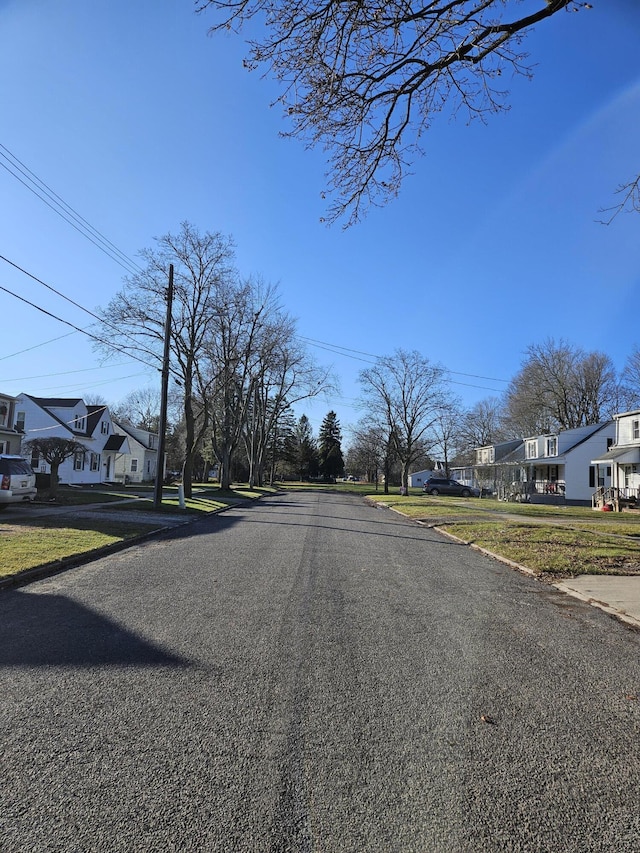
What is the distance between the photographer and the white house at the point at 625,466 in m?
33.6

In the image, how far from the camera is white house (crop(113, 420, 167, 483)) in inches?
2072

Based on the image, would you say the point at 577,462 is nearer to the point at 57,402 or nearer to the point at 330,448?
the point at 57,402

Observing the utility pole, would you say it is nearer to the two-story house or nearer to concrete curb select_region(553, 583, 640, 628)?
concrete curb select_region(553, 583, 640, 628)

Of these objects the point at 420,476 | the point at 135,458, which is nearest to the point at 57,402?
the point at 135,458

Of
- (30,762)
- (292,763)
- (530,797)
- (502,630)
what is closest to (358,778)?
(292,763)

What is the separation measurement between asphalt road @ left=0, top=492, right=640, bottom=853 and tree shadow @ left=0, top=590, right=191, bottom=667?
27mm

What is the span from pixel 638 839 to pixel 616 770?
2.23ft

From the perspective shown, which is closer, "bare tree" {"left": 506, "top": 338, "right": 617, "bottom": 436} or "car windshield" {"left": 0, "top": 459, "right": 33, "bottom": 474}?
"car windshield" {"left": 0, "top": 459, "right": 33, "bottom": 474}

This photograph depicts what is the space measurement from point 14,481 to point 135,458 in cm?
3828

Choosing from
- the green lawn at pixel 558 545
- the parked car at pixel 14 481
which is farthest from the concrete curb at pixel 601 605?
the parked car at pixel 14 481

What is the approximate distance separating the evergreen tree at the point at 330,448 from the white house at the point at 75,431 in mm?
56933

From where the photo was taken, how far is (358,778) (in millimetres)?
3133

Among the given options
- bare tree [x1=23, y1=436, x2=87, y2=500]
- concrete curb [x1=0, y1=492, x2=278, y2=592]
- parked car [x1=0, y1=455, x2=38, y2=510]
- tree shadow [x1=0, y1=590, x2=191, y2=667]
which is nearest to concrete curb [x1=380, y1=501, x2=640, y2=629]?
tree shadow [x1=0, y1=590, x2=191, y2=667]

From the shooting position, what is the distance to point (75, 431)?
3984cm
